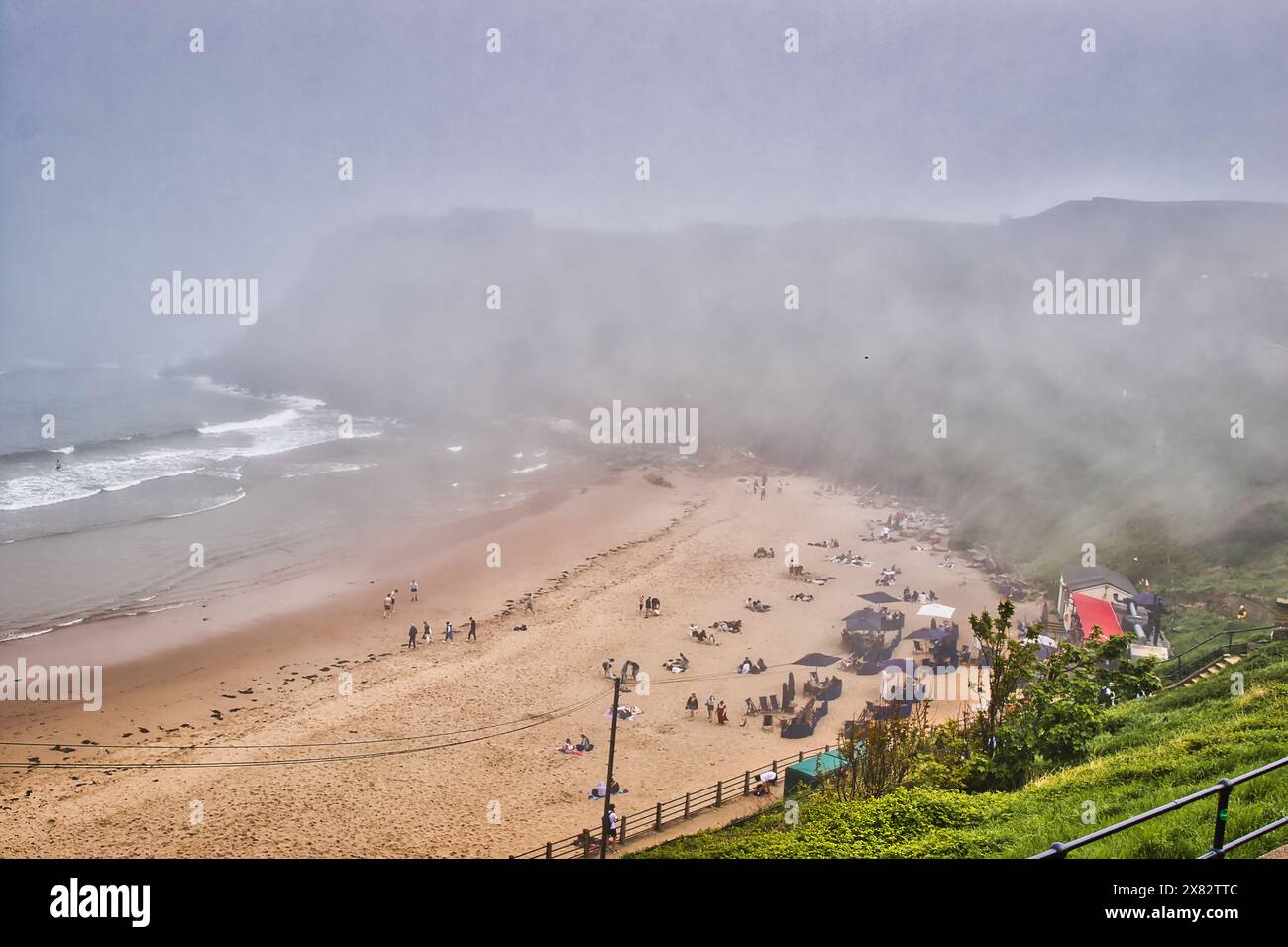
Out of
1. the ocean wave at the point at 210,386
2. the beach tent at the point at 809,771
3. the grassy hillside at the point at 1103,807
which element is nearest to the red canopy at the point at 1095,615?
the beach tent at the point at 809,771

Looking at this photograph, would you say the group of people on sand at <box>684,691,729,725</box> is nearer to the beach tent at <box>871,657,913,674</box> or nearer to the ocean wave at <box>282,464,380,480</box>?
the beach tent at <box>871,657,913,674</box>

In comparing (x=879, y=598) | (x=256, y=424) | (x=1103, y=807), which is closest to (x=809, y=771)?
(x=1103, y=807)

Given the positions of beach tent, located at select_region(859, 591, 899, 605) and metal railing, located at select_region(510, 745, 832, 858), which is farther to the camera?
beach tent, located at select_region(859, 591, 899, 605)

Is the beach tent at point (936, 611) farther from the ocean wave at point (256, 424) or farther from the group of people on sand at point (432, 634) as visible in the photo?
the ocean wave at point (256, 424)

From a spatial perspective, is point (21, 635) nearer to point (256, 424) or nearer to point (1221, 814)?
point (1221, 814)

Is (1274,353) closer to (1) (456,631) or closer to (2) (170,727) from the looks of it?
(1) (456,631)

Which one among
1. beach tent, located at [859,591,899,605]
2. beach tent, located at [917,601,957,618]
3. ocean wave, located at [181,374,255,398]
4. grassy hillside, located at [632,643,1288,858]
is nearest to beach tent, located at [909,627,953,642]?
beach tent, located at [917,601,957,618]
